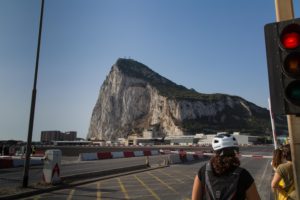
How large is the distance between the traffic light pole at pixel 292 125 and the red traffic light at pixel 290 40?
0.25 m

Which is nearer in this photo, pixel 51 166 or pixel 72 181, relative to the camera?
pixel 51 166

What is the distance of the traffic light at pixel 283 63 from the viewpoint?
11.8 ft

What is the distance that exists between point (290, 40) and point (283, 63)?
26 cm

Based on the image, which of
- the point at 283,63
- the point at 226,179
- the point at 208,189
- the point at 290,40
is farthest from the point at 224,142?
the point at 290,40

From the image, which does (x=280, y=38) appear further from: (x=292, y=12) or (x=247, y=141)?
(x=247, y=141)

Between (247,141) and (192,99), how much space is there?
243 feet

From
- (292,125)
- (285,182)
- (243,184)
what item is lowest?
(285,182)

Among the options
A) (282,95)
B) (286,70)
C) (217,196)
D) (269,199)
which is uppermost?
(286,70)

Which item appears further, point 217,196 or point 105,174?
point 105,174

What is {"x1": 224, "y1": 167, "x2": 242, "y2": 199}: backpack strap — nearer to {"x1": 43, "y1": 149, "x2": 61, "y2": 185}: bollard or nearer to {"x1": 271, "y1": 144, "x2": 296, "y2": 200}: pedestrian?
{"x1": 271, "y1": 144, "x2": 296, "y2": 200}: pedestrian

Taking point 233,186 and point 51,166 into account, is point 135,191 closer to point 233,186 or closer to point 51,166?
point 51,166

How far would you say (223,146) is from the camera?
10.5 ft

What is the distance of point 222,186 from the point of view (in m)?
3.11

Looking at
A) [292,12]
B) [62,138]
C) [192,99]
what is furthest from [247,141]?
[292,12]
